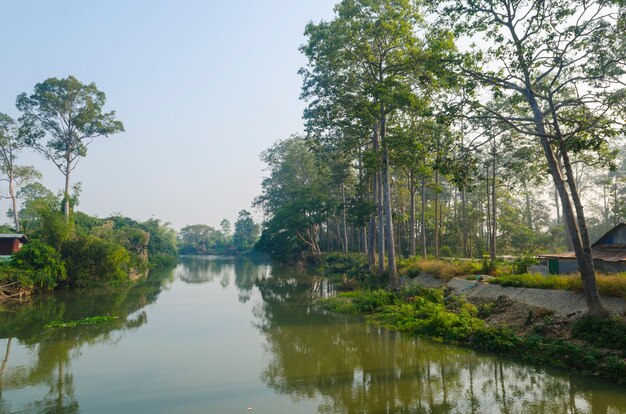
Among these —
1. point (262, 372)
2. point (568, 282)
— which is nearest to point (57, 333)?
point (262, 372)

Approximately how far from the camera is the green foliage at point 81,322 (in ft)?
50.9

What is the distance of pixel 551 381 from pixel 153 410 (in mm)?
8055

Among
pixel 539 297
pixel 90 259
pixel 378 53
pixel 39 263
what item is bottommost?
pixel 539 297

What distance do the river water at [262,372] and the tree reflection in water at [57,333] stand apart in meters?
0.05

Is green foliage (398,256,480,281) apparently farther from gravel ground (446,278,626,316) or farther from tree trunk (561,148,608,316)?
tree trunk (561,148,608,316)

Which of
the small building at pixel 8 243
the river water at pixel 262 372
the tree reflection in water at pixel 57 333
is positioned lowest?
the river water at pixel 262 372

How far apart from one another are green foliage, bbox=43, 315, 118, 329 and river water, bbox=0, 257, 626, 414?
36cm

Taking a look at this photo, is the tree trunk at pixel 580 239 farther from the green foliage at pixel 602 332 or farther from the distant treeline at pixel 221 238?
the distant treeline at pixel 221 238

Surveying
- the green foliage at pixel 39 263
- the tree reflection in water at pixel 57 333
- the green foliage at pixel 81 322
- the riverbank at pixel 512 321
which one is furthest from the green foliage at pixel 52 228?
the riverbank at pixel 512 321

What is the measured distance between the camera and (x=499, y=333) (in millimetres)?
11438

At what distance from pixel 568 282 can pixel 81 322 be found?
1721 cm

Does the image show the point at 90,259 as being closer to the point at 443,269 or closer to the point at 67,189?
the point at 67,189

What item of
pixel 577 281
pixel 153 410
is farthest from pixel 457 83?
pixel 153 410

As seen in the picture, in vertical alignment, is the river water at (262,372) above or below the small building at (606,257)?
below
